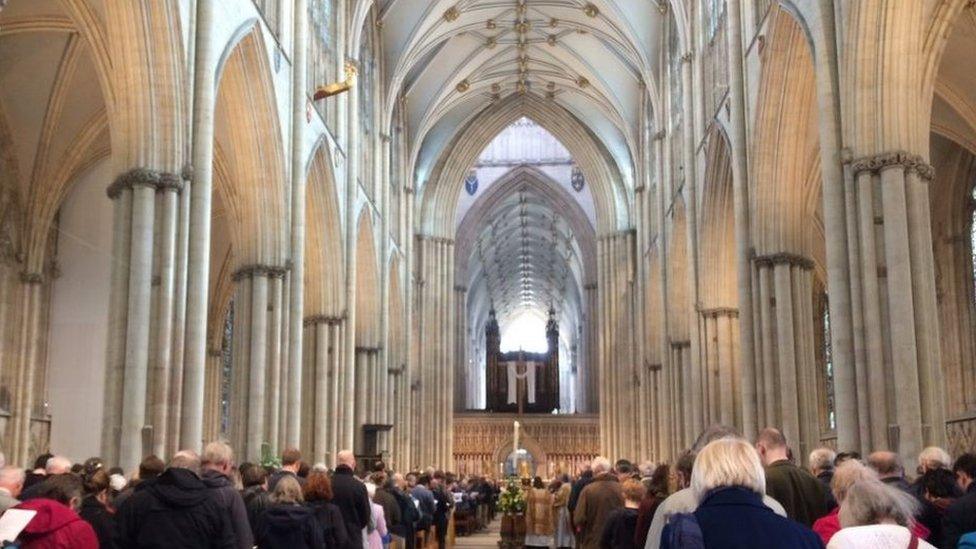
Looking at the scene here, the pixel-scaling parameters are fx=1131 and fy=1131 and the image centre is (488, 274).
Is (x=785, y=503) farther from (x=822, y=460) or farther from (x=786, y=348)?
(x=786, y=348)

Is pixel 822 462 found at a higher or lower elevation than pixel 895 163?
lower

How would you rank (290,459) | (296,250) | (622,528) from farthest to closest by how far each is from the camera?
1. (296,250)
2. (290,459)
3. (622,528)

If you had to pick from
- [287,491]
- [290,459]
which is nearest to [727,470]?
[287,491]

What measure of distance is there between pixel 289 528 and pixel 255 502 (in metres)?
0.82

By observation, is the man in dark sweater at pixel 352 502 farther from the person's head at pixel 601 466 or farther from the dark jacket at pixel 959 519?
the dark jacket at pixel 959 519

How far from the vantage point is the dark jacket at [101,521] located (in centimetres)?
586

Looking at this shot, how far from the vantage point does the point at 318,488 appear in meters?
7.29

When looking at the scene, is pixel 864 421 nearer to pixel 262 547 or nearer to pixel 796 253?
pixel 796 253

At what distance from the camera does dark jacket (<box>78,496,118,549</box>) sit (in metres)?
5.86

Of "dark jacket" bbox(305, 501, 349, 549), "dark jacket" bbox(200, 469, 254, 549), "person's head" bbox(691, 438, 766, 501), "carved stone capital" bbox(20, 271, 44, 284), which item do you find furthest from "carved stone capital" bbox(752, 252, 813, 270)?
"person's head" bbox(691, 438, 766, 501)

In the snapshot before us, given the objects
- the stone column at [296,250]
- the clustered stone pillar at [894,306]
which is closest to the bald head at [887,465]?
the clustered stone pillar at [894,306]

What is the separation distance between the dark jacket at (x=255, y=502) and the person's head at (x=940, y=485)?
3.83 metres

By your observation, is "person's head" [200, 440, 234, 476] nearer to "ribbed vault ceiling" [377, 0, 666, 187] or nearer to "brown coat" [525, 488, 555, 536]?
"brown coat" [525, 488, 555, 536]

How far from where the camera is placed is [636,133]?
127 feet
